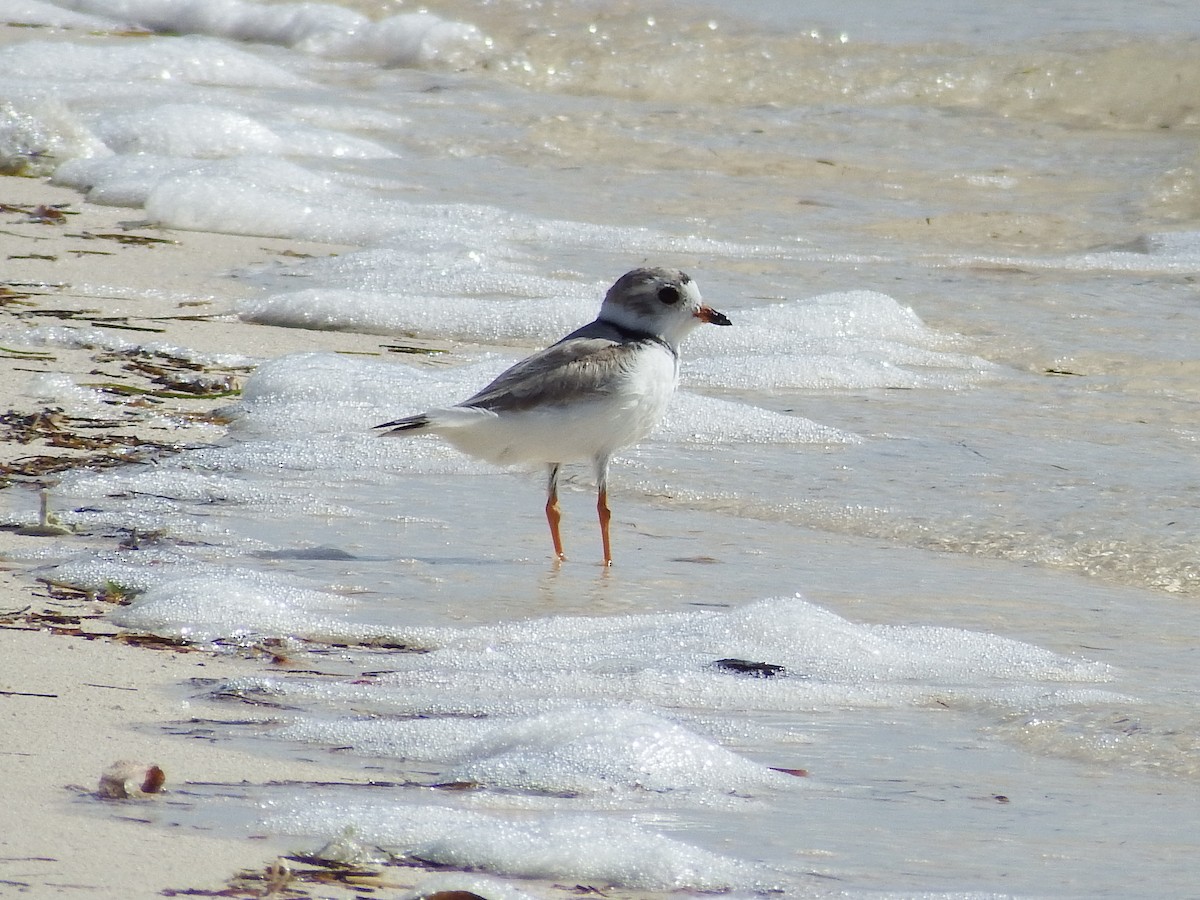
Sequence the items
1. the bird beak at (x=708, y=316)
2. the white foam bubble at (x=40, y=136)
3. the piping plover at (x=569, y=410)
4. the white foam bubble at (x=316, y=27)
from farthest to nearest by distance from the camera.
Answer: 1. the white foam bubble at (x=316, y=27)
2. the white foam bubble at (x=40, y=136)
3. the bird beak at (x=708, y=316)
4. the piping plover at (x=569, y=410)

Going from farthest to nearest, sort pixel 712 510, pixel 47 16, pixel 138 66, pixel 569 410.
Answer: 1. pixel 47 16
2. pixel 138 66
3. pixel 712 510
4. pixel 569 410

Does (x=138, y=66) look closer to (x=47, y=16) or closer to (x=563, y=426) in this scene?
(x=47, y=16)

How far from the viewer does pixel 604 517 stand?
4715 millimetres

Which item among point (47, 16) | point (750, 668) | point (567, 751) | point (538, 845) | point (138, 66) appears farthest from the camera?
point (47, 16)

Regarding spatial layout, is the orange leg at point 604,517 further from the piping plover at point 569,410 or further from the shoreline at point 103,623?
the shoreline at point 103,623

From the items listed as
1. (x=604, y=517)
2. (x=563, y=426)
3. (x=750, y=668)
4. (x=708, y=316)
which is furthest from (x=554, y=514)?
(x=750, y=668)

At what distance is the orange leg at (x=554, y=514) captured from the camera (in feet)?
15.1

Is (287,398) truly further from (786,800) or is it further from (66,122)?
(66,122)

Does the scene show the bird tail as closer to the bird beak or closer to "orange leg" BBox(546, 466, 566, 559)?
"orange leg" BBox(546, 466, 566, 559)

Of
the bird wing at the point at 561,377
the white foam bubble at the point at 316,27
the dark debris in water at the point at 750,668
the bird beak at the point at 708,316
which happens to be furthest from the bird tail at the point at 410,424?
the white foam bubble at the point at 316,27

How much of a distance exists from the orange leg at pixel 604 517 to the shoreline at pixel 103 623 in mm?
1257

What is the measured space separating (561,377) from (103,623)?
5.23 ft

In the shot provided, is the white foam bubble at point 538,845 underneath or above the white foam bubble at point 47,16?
underneath

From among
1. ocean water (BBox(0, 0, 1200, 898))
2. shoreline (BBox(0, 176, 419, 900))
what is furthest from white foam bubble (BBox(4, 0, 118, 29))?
shoreline (BBox(0, 176, 419, 900))
